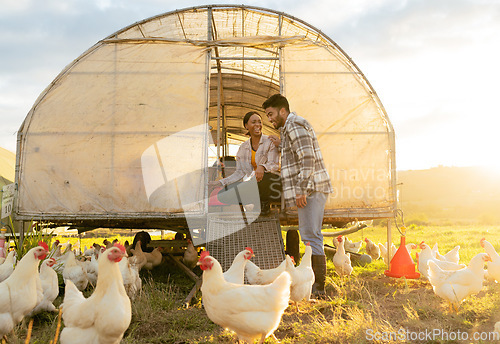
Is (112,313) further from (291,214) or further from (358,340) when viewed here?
(291,214)

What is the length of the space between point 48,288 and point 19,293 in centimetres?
104

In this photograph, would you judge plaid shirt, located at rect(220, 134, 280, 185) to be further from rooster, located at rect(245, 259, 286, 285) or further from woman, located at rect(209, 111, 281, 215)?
rooster, located at rect(245, 259, 286, 285)

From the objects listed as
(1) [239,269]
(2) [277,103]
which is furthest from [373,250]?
(1) [239,269]

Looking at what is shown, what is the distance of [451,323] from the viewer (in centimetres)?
393

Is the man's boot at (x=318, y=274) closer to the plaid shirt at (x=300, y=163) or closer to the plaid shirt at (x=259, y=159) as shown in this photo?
the plaid shirt at (x=300, y=163)

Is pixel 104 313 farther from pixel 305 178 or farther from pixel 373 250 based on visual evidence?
pixel 373 250

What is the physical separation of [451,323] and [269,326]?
205cm

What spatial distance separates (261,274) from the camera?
4.88 meters

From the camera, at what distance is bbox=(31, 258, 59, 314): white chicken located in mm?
4535

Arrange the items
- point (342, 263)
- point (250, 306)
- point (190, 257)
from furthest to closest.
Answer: point (190, 257) < point (342, 263) < point (250, 306)

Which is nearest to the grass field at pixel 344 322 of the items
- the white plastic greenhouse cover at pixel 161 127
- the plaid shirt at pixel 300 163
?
the plaid shirt at pixel 300 163

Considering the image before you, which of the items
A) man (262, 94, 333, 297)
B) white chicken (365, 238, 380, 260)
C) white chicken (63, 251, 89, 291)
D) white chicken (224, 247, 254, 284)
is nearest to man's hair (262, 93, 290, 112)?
man (262, 94, 333, 297)

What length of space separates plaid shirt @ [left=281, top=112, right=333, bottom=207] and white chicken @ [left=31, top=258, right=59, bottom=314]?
3.04 metres

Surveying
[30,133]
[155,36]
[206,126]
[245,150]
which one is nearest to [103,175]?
[30,133]
